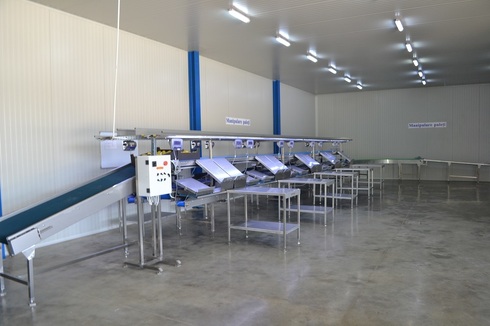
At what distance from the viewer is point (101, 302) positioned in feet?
10.9

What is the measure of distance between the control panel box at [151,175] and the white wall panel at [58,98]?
6.48 ft

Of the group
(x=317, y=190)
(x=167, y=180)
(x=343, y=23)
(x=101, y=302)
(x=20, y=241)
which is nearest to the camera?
(x=20, y=241)

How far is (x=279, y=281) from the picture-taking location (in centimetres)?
376

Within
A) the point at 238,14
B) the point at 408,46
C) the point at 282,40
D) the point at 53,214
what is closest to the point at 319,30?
the point at 282,40

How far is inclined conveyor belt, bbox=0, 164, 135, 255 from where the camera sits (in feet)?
10.5

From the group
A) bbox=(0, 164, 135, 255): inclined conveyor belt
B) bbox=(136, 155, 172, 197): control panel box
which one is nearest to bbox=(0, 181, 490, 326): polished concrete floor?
bbox=(0, 164, 135, 255): inclined conveyor belt

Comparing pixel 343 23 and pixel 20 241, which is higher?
pixel 343 23

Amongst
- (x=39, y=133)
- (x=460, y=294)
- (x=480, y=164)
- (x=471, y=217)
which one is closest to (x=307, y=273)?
(x=460, y=294)

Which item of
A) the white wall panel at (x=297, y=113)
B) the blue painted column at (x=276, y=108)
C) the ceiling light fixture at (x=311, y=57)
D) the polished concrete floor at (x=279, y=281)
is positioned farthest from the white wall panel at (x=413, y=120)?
the polished concrete floor at (x=279, y=281)

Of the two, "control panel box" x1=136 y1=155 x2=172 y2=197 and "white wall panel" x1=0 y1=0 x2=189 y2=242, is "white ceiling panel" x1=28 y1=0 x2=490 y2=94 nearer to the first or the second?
"white wall panel" x1=0 y1=0 x2=189 y2=242

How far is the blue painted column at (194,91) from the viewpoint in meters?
8.02

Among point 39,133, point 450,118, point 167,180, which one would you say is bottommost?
point 167,180

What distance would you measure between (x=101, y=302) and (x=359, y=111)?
1321 cm

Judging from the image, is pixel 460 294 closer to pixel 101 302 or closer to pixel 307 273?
pixel 307 273
